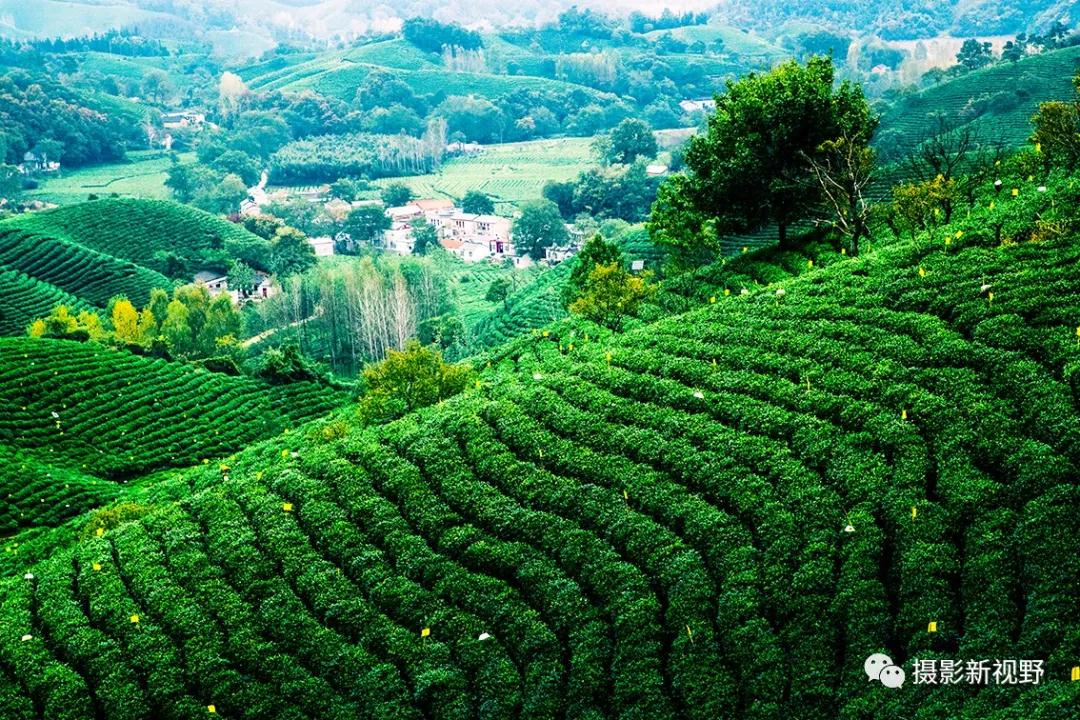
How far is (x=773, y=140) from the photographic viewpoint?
90.8 ft

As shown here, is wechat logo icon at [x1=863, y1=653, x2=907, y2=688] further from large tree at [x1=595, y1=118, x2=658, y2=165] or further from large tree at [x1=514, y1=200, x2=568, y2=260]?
large tree at [x1=595, y1=118, x2=658, y2=165]

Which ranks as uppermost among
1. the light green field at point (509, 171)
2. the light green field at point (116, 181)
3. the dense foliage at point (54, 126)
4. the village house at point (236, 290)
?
the dense foliage at point (54, 126)

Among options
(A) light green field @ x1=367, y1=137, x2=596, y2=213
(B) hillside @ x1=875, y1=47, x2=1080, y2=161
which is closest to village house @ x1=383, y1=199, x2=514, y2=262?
(A) light green field @ x1=367, y1=137, x2=596, y2=213

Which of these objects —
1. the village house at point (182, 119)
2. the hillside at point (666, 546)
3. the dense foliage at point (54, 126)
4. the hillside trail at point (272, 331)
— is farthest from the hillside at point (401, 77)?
the hillside at point (666, 546)

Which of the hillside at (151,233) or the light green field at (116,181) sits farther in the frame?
the light green field at (116,181)

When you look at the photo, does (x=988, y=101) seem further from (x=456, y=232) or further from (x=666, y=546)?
(x=666, y=546)

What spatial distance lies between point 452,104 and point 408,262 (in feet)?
239

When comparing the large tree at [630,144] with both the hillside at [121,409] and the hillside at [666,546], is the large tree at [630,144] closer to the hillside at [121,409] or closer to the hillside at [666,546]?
the hillside at [121,409]

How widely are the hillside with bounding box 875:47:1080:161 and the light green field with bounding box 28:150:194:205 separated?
65.0 meters

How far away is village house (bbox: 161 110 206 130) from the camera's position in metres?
132

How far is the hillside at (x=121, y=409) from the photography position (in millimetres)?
31250

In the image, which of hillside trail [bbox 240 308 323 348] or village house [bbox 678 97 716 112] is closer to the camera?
hillside trail [bbox 240 308 323 348]

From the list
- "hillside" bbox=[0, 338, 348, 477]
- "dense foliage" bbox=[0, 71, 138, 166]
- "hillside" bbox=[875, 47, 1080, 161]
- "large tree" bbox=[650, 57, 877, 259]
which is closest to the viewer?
"large tree" bbox=[650, 57, 877, 259]

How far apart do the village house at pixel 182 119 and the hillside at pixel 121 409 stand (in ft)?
333
